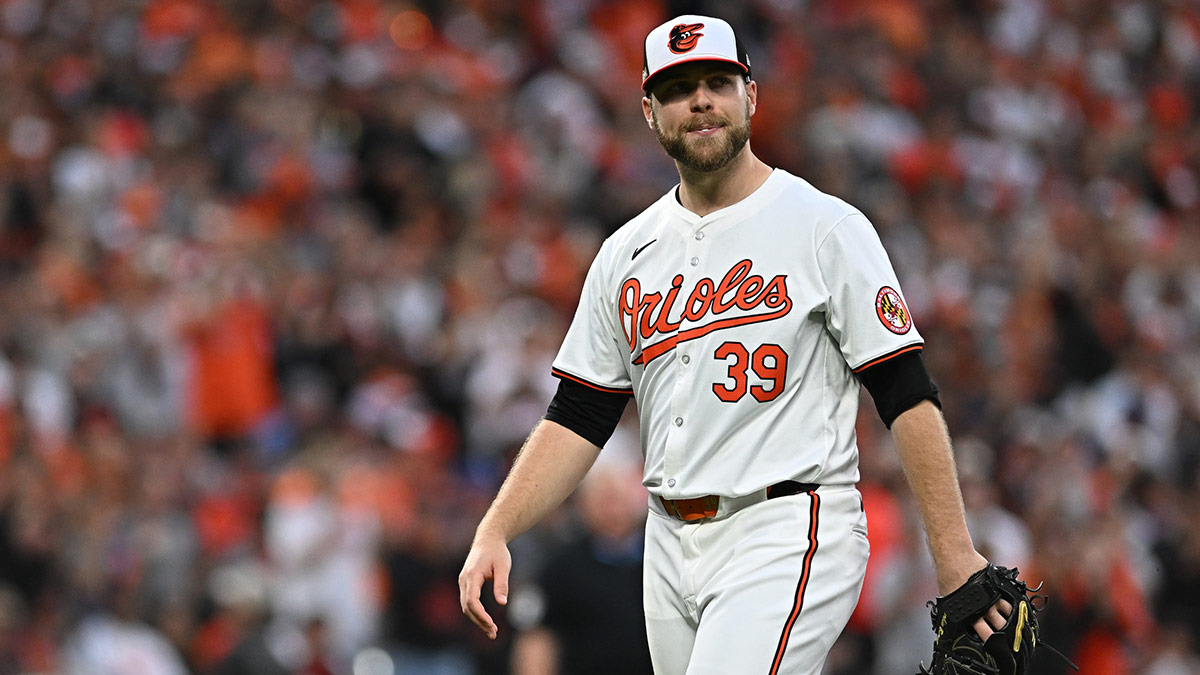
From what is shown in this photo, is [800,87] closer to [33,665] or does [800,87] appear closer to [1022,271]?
[1022,271]

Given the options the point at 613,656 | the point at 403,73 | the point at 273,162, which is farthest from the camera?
the point at 403,73

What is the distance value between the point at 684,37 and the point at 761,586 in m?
1.28

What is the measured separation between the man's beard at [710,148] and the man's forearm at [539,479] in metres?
0.76

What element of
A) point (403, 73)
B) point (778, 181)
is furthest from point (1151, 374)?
point (778, 181)

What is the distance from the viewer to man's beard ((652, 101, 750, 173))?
3990 mm

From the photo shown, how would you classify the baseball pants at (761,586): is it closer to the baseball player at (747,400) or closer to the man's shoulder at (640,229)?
the baseball player at (747,400)

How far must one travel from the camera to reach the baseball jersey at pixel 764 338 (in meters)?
3.86

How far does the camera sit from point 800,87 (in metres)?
14.3

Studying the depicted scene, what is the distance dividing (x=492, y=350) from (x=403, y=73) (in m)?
3.39

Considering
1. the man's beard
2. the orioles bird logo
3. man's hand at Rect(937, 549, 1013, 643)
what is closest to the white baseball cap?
the orioles bird logo

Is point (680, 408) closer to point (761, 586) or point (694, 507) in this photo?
point (694, 507)

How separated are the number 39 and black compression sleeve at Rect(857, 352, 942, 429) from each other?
0.18 meters

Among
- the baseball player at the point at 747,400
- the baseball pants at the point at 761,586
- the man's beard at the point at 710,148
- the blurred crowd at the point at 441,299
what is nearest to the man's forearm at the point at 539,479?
the baseball player at the point at 747,400

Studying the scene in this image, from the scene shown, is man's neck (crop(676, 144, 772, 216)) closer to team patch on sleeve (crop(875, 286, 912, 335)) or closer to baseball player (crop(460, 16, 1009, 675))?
baseball player (crop(460, 16, 1009, 675))
